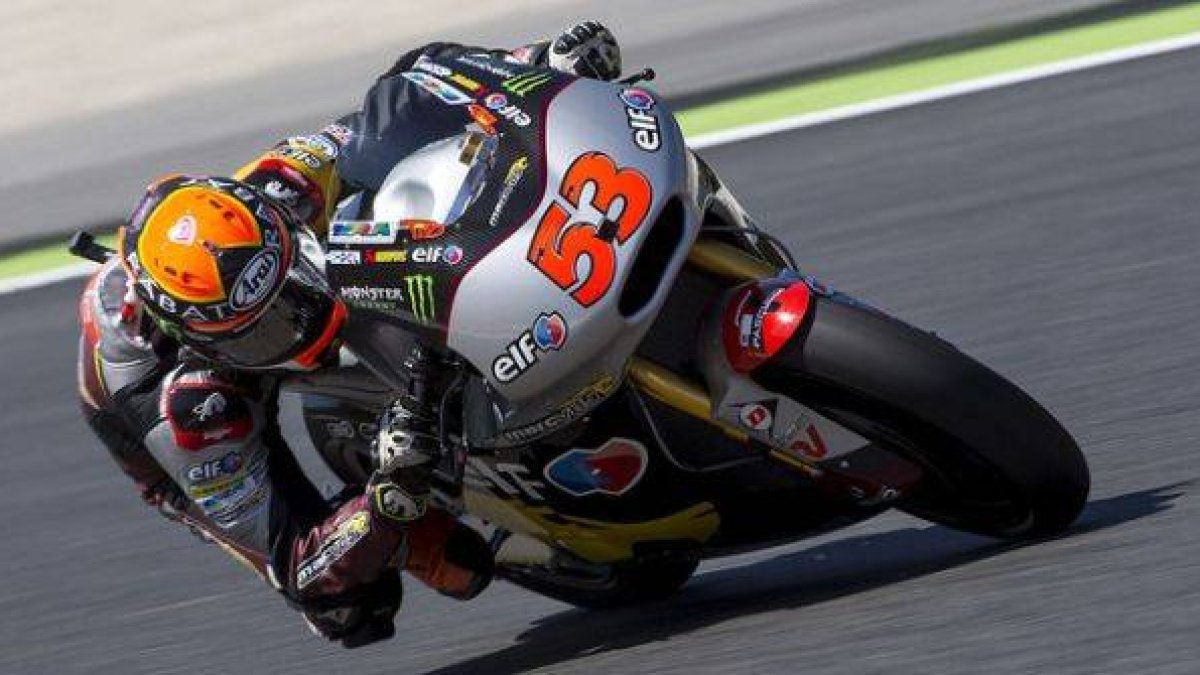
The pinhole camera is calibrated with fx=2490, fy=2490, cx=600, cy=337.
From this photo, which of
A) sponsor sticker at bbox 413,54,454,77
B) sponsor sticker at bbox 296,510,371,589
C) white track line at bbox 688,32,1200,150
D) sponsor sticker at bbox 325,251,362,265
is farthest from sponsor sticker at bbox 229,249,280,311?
white track line at bbox 688,32,1200,150

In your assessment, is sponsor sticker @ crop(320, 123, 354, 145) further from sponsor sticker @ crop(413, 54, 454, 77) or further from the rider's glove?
sponsor sticker @ crop(413, 54, 454, 77)

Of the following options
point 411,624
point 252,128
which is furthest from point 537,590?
point 252,128

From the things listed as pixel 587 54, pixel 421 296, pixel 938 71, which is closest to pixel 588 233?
pixel 421 296

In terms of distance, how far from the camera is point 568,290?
161 inches

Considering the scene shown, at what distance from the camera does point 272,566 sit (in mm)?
5020

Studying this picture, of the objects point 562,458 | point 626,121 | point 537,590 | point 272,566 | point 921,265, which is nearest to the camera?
point 626,121

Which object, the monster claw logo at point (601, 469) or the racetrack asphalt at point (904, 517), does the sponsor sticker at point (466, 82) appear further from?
the racetrack asphalt at point (904, 517)

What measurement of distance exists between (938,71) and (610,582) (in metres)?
4.25

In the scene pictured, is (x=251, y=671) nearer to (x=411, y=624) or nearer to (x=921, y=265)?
(x=411, y=624)

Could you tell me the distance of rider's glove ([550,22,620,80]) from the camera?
498cm

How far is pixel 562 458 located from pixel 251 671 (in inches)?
45.7

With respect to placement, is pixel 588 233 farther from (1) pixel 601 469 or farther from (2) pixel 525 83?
(1) pixel 601 469

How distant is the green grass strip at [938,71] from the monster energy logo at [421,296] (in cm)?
491

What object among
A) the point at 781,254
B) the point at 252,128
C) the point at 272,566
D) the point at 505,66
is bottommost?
the point at 252,128
